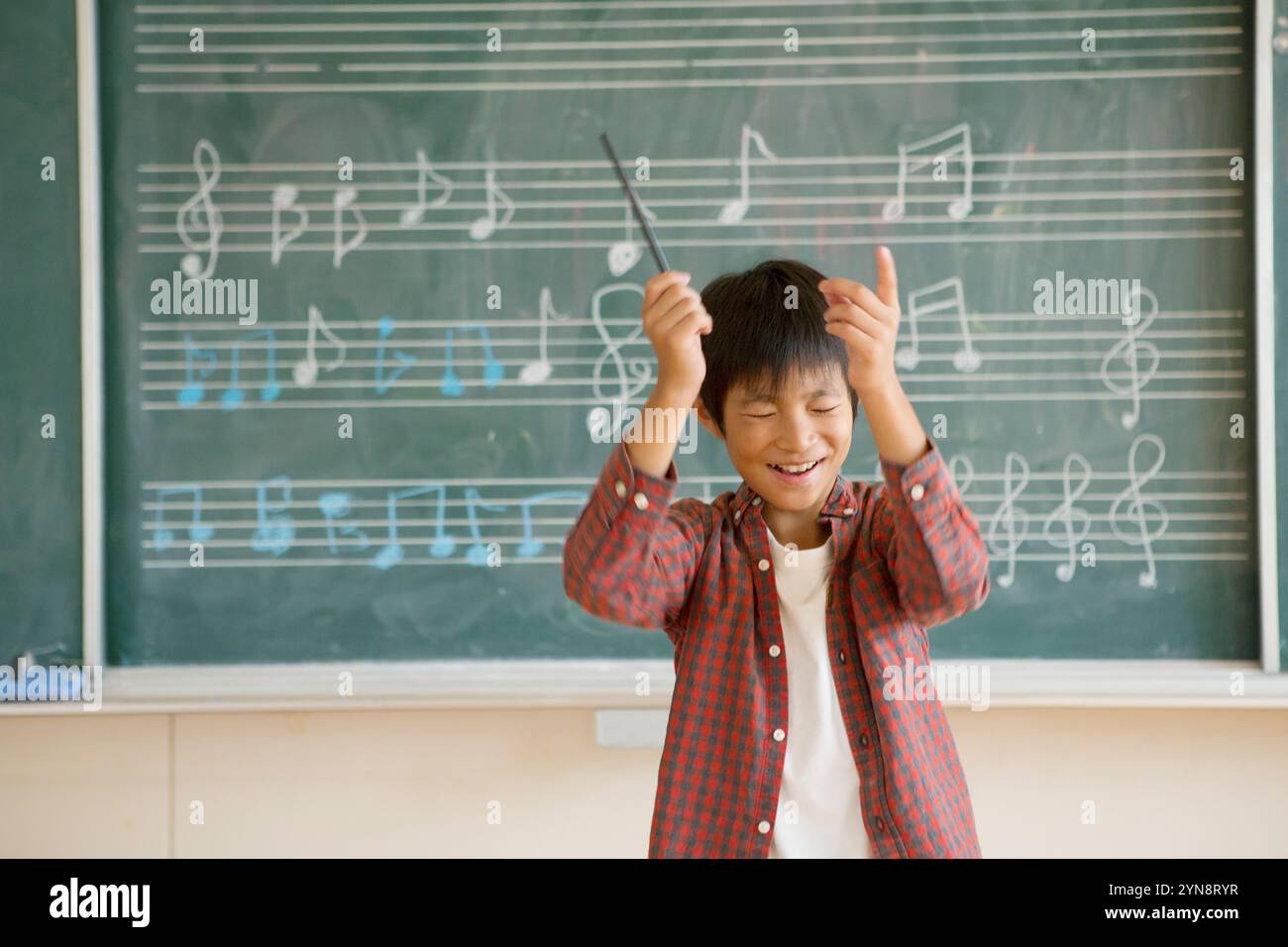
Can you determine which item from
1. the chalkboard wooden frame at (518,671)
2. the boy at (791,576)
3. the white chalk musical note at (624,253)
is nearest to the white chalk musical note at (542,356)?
the white chalk musical note at (624,253)

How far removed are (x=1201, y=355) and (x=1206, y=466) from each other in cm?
18

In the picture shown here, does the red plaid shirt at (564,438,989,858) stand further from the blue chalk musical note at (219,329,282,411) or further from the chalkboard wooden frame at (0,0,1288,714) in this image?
the blue chalk musical note at (219,329,282,411)

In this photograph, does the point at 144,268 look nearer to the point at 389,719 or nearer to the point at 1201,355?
the point at 389,719

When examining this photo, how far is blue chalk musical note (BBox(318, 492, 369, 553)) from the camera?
191cm

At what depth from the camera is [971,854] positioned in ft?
3.32

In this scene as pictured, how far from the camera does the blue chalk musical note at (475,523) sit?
1909 mm

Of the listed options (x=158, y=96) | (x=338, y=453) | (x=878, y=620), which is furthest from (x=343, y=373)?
(x=878, y=620)

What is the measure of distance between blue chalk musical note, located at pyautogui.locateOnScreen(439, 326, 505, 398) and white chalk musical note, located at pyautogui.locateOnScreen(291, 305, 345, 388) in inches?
7.0

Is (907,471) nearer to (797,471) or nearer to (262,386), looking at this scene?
(797,471)

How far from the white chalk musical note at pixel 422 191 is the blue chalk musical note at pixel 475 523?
0.46m

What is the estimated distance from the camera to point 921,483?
35.5 inches

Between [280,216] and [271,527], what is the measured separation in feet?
1.71

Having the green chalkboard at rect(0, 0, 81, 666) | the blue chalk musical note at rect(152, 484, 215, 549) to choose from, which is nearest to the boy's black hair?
the blue chalk musical note at rect(152, 484, 215, 549)

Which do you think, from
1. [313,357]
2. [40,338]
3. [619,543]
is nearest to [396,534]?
[313,357]
